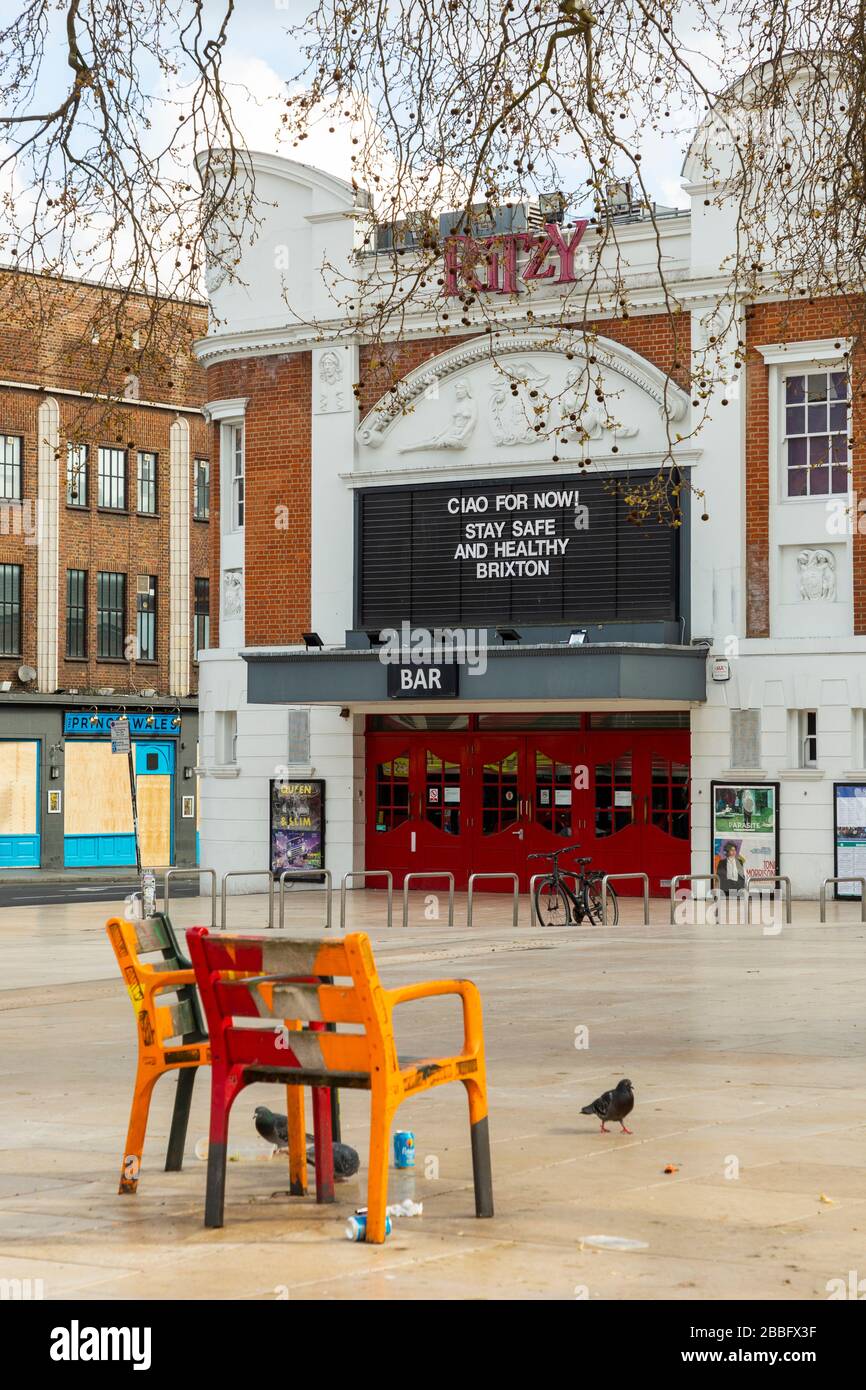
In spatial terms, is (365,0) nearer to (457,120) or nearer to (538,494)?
(457,120)

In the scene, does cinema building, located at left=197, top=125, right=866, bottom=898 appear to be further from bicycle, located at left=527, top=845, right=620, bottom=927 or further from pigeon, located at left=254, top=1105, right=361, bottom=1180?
pigeon, located at left=254, top=1105, right=361, bottom=1180

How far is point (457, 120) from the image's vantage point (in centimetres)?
1155

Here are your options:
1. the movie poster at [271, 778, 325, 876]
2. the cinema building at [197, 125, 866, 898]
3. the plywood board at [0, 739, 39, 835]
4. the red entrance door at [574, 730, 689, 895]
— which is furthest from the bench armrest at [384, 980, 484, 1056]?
the plywood board at [0, 739, 39, 835]

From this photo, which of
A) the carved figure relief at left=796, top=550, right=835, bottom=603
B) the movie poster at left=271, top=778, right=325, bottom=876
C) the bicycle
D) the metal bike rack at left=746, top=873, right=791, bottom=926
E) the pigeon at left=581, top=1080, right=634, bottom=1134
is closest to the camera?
the pigeon at left=581, top=1080, right=634, bottom=1134

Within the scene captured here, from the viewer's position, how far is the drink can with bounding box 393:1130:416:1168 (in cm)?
816

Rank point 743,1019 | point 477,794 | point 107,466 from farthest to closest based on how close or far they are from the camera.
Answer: point 107,466
point 477,794
point 743,1019

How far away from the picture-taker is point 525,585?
99.6ft

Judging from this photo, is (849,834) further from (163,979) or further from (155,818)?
(155,818)

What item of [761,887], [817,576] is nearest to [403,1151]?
[761,887]

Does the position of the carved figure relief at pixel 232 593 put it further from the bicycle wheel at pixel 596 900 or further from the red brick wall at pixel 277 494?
the bicycle wheel at pixel 596 900

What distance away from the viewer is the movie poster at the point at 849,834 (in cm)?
2772

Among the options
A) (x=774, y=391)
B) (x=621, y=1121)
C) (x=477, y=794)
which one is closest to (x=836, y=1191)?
(x=621, y=1121)

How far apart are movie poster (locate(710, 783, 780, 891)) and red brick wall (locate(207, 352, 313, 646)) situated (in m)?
7.91

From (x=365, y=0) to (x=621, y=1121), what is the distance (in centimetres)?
638
